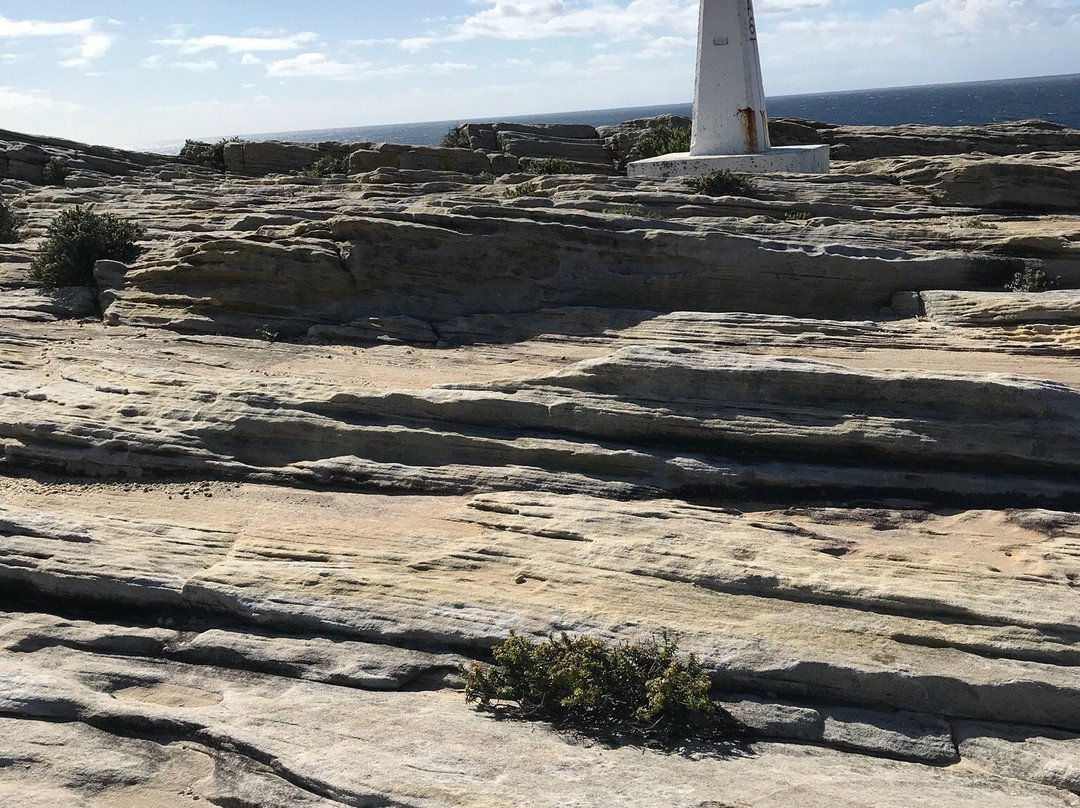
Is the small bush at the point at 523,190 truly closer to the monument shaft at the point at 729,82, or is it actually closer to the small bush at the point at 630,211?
the small bush at the point at 630,211

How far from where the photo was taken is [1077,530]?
12625 millimetres

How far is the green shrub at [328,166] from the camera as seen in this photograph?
46125mm

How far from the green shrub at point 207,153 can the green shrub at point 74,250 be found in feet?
98.6

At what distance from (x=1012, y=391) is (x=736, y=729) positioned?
711cm

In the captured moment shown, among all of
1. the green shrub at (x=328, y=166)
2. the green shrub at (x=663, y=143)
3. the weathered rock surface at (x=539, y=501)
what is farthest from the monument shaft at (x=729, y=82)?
the green shrub at (x=328, y=166)

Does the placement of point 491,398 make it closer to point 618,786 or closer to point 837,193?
point 618,786

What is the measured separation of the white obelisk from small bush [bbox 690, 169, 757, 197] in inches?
225

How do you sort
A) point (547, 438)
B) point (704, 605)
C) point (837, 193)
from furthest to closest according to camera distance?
1. point (837, 193)
2. point (547, 438)
3. point (704, 605)

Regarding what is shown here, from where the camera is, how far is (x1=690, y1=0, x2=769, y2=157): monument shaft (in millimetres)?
32688

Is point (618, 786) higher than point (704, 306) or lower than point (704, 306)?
lower

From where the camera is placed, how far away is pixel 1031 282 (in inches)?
750

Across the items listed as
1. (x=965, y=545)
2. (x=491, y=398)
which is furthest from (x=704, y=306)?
(x=965, y=545)

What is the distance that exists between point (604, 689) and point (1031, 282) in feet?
44.2

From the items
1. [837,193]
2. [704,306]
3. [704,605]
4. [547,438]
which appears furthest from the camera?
[837,193]
